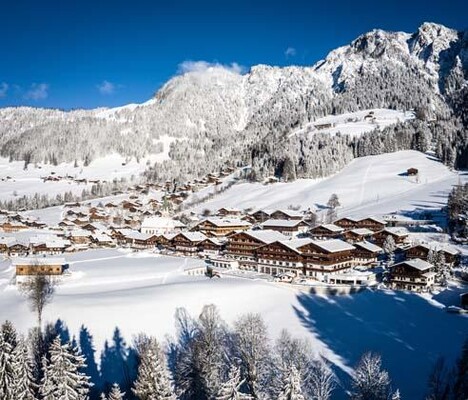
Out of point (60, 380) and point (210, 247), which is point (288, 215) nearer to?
point (210, 247)

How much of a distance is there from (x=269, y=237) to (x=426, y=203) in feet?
136

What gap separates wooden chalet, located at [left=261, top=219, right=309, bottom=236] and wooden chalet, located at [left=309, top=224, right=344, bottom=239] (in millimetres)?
6371

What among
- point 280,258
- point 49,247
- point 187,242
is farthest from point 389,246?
point 49,247

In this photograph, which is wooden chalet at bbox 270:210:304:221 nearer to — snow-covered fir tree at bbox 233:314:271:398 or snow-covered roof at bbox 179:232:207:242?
snow-covered roof at bbox 179:232:207:242

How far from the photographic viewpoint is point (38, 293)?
38031 millimetres

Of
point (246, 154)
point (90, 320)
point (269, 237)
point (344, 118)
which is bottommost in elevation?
point (90, 320)

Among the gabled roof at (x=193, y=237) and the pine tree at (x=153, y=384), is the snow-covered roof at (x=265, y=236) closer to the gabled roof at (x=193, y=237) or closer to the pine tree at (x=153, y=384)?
the gabled roof at (x=193, y=237)

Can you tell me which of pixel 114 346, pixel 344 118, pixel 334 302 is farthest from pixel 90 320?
pixel 344 118

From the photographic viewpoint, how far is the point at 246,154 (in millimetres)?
171250

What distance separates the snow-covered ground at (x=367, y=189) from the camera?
92.5 m

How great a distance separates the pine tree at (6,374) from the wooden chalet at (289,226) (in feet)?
193

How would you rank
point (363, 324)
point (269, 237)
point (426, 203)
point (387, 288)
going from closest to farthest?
point (363, 324) < point (387, 288) < point (269, 237) < point (426, 203)

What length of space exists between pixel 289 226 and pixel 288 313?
37325mm

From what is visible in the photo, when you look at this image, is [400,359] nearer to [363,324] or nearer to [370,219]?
[363,324]
